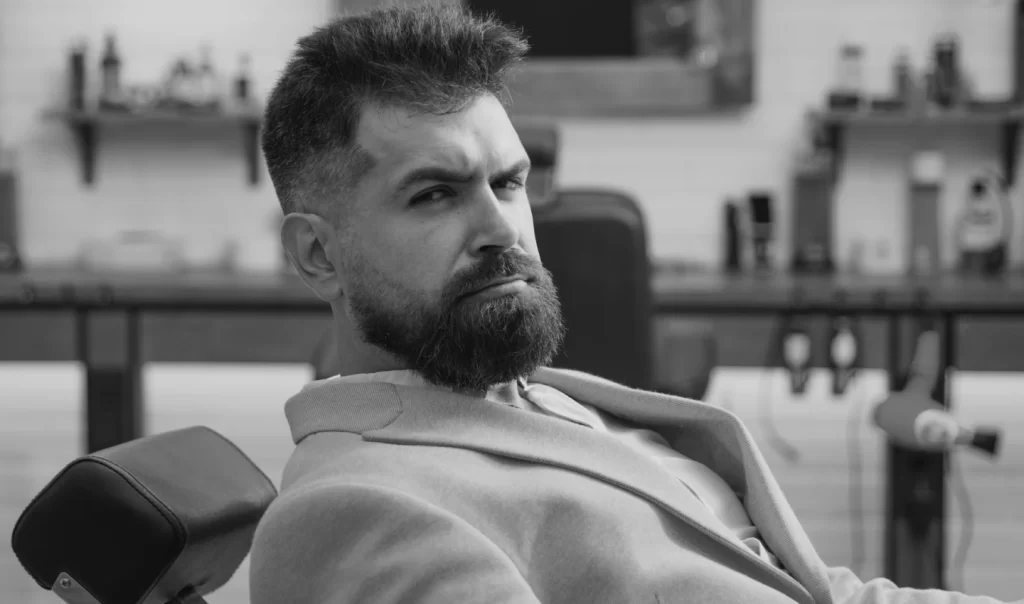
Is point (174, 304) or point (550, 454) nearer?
point (550, 454)

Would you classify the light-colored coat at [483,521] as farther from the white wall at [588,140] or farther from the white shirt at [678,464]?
the white wall at [588,140]

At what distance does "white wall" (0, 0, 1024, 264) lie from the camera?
12.4ft

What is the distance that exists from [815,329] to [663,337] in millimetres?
414

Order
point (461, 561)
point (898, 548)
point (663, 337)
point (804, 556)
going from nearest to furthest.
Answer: point (461, 561), point (804, 556), point (663, 337), point (898, 548)

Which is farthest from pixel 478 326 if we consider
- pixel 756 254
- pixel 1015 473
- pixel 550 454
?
pixel 1015 473

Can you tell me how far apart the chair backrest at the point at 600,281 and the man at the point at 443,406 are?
107 centimetres

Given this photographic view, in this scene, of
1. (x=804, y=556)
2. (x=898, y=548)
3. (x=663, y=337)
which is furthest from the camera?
(x=898, y=548)

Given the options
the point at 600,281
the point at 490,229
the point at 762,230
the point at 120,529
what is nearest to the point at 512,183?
the point at 490,229

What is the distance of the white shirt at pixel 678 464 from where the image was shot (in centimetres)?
120

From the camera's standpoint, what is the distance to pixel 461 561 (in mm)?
876

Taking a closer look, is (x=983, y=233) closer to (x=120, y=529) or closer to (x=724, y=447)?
(x=724, y=447)

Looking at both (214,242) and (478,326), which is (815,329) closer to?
(478,326)

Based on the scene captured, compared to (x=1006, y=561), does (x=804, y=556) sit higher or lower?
higher

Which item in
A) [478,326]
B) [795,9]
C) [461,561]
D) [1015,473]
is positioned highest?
[795,9]
